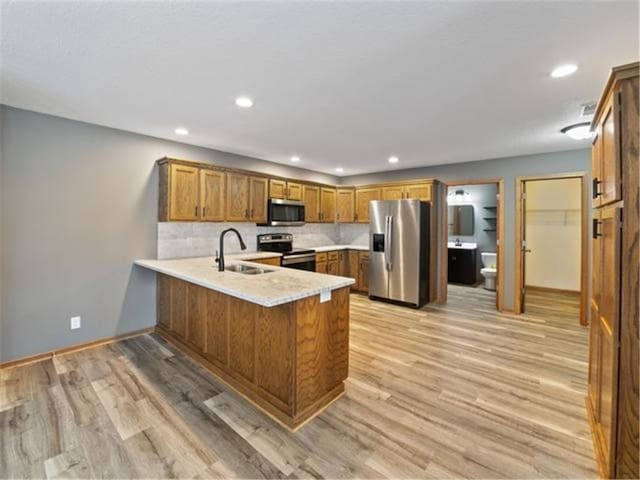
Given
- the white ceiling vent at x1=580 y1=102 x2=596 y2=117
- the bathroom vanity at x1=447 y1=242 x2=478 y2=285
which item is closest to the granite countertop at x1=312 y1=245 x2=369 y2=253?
the bathroom vanity at x1=447 y1=242 x2=478 y2=285

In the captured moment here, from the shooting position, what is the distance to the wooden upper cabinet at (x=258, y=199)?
453 centimetres

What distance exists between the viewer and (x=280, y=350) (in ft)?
7.11

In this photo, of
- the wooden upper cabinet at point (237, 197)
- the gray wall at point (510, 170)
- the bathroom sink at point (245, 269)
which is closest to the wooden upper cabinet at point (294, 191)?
the wooden upper cabinet at point (237, 197)

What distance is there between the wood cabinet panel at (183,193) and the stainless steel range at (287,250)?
1.39 metres

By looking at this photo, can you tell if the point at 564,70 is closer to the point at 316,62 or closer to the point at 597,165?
the point at 597,165

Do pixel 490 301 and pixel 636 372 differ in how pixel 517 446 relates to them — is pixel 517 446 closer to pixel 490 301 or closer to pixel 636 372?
pixel 636 372

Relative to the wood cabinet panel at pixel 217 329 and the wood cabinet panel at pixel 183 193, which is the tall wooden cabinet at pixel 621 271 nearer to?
the wood cabinet panel at pixel 217 329

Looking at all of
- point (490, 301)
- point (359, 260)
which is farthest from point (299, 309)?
point (490, 301)

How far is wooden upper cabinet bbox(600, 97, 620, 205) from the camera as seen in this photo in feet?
4.58

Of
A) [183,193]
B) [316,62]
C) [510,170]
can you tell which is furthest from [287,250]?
[510,170]

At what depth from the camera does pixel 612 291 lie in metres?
1.50

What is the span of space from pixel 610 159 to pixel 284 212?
411cm

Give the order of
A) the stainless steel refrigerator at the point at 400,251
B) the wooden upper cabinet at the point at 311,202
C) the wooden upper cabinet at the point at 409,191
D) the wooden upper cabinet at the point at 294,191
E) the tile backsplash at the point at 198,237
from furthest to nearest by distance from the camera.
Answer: the wooden upper cabinet at the point at 311,202
the wooden upper cabinet at the point at 409,191
the wooden upper cabinet at the point at 294,191
the stainless steel refrigerator at the point at 400,251
the tile backsplash at the point at 198,237

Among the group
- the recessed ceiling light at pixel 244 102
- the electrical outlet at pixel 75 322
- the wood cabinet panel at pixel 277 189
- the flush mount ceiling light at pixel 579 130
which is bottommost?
the electrical outlet at pixel 75 322
